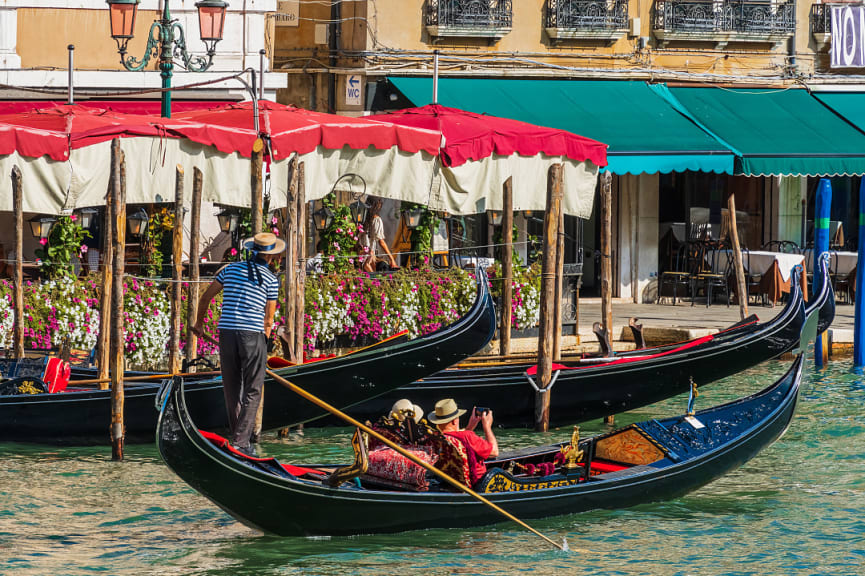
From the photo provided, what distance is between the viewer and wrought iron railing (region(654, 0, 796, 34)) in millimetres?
16406

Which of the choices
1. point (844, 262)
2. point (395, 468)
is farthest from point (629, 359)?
point (844, 262)

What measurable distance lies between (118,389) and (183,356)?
231 centimetres

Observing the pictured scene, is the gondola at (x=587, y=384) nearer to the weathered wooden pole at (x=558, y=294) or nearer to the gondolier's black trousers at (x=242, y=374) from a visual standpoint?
the weathered wooden pole at (x=558, y=294)

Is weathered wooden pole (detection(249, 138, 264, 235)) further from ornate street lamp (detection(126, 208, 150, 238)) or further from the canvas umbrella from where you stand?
the canvas umbrella

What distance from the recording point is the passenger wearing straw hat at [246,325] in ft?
26.7

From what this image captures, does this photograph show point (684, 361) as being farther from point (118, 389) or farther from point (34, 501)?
point (34, 501)

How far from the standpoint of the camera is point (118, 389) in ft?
29.0

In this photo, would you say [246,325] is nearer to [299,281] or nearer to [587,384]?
[299,281]

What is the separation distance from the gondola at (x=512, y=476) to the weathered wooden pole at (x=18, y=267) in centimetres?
368

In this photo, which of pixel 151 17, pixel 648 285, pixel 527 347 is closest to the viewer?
pixel 527 347

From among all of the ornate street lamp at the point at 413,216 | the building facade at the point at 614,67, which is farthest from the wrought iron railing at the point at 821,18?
the ornate street lamp at the point at 413,216

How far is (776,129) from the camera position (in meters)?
16.0

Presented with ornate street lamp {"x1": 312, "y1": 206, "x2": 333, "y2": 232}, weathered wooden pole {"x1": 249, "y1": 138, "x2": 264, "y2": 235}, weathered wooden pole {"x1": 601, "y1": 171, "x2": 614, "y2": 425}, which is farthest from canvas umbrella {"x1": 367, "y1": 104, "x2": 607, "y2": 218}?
weathered wooden pole {"x1": 249, "y1": 138, "x2": 264, "y2": 235}

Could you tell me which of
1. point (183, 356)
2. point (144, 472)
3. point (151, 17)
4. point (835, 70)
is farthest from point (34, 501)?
point (835, 70)
